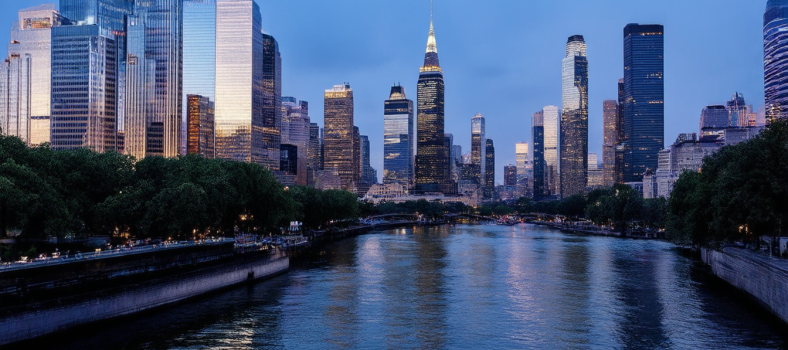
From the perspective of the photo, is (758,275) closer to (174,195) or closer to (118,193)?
(174,195)

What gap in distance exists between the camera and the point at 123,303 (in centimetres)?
5425

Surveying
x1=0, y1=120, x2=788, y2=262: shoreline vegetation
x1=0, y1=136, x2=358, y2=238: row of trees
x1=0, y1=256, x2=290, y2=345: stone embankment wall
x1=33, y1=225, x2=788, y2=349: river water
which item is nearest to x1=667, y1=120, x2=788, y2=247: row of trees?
x1=0, y1=120, x2=788, y2=262: shoreline vegetation

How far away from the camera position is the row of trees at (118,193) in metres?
62.5

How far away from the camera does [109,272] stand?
6091 centimetres

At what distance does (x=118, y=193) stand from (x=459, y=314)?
51.3 m

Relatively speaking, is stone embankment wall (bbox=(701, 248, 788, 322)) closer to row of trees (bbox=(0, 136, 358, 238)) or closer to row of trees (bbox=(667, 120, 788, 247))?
row of trees (bbox=(667, 120, 788, 247))

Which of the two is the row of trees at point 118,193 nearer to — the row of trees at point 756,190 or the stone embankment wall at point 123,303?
the stone embankment wall at point 123,303

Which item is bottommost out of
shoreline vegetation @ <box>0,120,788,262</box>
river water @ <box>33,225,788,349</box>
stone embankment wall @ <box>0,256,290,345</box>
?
river water @ <box>33,225,788,349</box>

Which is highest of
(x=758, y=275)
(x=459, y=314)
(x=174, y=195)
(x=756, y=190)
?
(x=756, y=190)

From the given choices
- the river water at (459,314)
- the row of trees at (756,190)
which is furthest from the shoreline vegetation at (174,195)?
the river water at (459,314)

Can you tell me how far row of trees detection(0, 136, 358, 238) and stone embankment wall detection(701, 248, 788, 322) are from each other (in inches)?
2523

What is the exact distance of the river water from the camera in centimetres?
4950

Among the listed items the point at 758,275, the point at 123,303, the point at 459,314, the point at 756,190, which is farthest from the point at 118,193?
the point at 756,190

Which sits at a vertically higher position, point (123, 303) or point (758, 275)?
point (758, 275)
